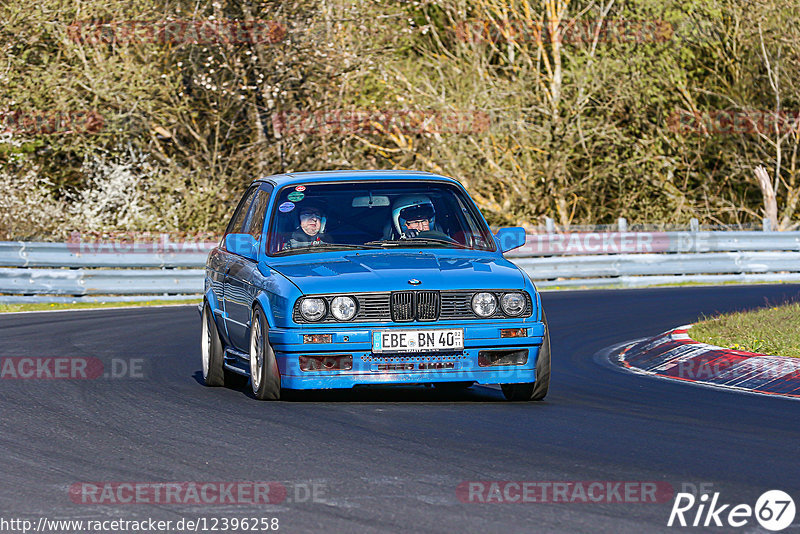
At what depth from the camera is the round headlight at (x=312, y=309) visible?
32.5ft

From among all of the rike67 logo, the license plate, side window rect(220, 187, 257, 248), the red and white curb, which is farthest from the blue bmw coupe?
the rike67 logo

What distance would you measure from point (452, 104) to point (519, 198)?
2864mm

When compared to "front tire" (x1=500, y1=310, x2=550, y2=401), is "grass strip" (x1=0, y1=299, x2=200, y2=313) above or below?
below

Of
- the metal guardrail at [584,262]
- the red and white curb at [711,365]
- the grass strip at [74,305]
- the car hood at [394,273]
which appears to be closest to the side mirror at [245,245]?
the car hood at [394,273]

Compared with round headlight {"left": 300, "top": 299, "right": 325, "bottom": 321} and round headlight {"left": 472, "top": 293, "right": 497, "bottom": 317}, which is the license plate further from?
round headlight {"left": 300, "top": 299, "right": 325, "bottom": 321}

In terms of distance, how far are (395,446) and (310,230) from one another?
10.2 feet

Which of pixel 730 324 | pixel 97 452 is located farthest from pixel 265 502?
pixel 730 324

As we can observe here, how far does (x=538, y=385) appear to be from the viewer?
10.3 meters

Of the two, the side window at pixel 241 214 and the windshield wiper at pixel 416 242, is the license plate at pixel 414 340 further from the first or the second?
the side window at pixel 241 214

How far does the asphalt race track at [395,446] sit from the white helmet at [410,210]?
53.0 inches

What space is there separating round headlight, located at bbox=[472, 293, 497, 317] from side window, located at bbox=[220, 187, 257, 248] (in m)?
2.98

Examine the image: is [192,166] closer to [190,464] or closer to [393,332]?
[393,332]

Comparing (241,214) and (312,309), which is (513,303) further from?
(241,214)

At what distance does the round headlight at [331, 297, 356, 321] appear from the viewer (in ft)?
32.5
